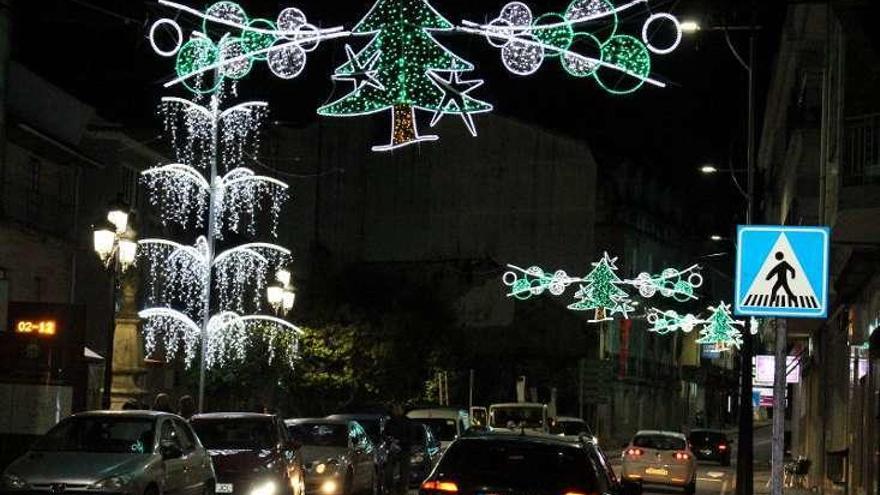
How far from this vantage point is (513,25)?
46.6 ft

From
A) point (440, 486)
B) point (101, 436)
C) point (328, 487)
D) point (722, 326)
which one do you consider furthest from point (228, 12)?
point (722, 326)

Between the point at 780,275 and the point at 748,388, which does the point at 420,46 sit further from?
the point at 748,388

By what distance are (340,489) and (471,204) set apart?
4356cm

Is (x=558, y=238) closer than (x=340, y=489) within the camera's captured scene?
No

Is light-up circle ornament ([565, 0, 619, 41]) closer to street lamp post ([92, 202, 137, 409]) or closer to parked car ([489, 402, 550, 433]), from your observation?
street lamp post ([92, 202, 137, 409])

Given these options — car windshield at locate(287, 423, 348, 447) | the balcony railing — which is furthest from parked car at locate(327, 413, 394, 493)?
the balcony railing

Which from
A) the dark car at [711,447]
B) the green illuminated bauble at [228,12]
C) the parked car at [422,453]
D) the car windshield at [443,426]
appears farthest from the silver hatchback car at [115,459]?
the dark car at [711,447]

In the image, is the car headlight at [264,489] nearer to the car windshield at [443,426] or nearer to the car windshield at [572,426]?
the car windshield at [443,426]

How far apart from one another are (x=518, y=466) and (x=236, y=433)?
10485 mm

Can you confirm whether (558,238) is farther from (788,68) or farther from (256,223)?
(788,68)

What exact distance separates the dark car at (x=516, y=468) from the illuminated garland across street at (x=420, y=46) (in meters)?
4.03

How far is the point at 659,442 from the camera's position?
35.9 meters

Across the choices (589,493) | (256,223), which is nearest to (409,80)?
(589,493)

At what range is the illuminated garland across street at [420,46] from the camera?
14.1m
